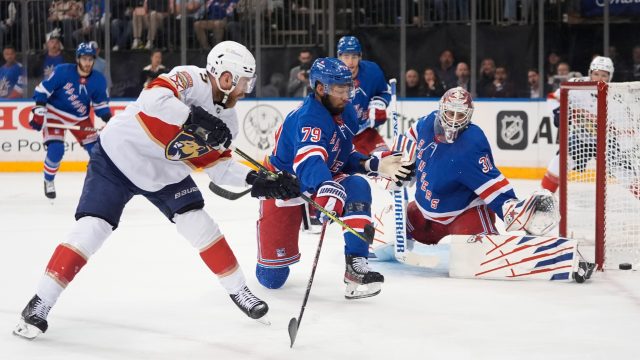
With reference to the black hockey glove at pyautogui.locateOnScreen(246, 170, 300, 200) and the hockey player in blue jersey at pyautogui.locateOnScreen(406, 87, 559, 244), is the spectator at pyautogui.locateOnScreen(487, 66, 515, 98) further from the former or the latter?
the black hockey glove at pyautogui.locateOnScreen(246, 170, 300, 200)

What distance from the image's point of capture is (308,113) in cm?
416

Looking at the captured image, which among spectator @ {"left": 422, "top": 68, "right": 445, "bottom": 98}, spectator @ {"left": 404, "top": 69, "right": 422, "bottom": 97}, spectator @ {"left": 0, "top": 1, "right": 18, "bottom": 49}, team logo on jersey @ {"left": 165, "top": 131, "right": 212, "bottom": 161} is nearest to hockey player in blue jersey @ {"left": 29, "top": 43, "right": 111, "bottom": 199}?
spectator @ {"left": 0, "top": 1, "right": 18, "bottom": 49}

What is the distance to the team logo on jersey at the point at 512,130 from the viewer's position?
9.18 meters

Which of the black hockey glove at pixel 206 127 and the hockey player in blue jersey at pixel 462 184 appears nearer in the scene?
the black hockey glove at pixel 206 127

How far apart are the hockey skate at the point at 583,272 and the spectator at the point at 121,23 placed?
6.72 m

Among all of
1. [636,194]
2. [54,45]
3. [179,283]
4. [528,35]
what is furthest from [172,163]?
[54,45]

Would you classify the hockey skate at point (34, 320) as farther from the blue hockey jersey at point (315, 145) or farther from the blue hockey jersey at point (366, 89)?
the blue hockey jersey at point (366, 89)

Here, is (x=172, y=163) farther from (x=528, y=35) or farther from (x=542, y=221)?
(x=528, y=35)

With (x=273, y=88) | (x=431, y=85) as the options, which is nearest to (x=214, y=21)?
(x=273, y=88)

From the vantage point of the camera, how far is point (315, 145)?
407cm

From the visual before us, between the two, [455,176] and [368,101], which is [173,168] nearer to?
[455,176]

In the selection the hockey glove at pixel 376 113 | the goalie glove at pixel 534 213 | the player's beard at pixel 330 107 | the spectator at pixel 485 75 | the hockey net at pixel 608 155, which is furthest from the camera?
the spectator at pixel 485 75

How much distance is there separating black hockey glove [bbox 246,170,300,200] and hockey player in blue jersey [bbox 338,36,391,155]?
→ 260 cm

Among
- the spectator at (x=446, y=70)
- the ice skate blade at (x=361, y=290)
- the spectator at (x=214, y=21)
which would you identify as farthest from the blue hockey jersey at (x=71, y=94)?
the ice skate blade at (x=361, y=290)
